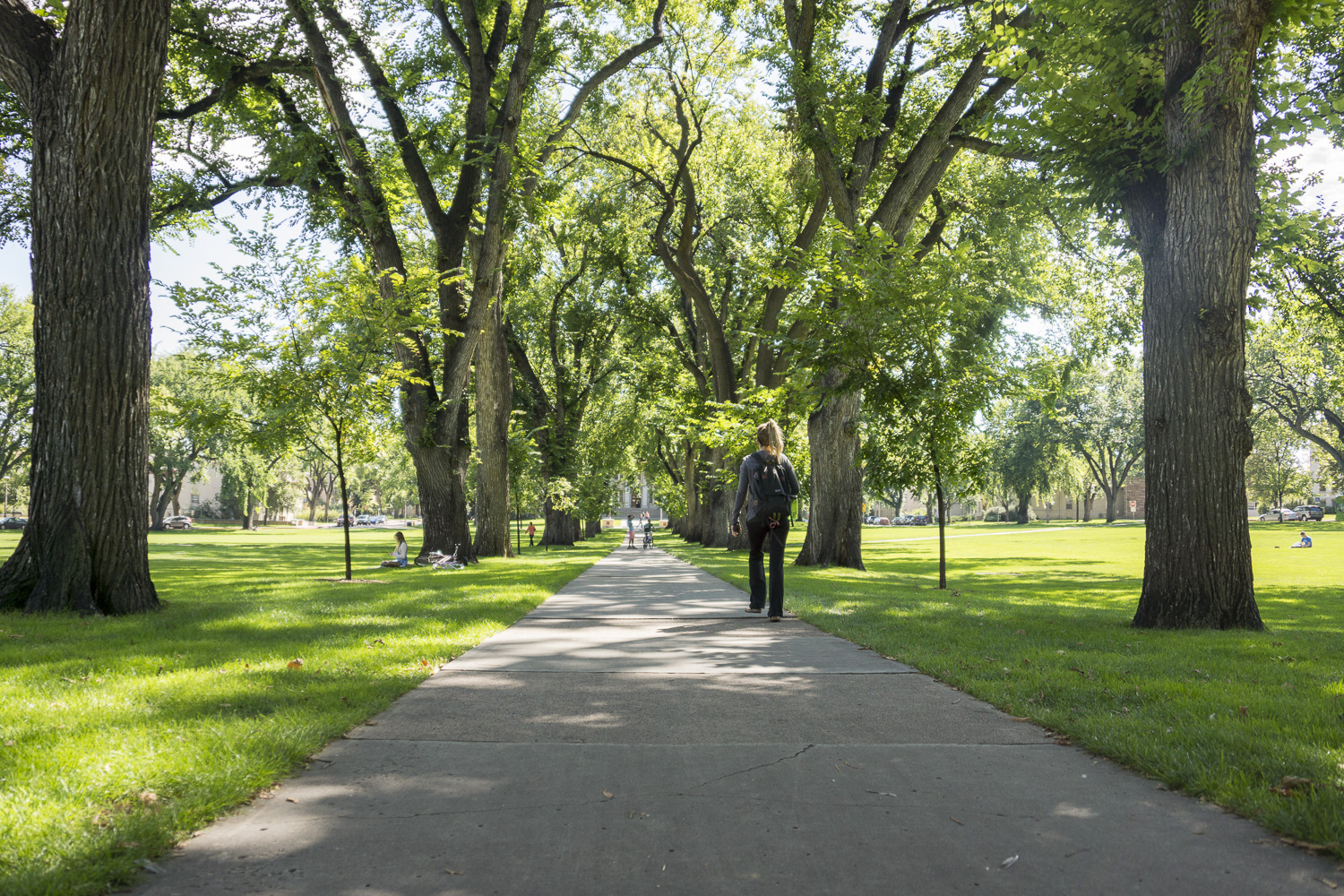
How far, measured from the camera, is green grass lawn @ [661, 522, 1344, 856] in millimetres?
3350

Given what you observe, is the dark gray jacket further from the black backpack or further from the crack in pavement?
the crack in pavement

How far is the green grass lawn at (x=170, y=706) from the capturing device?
2.68 m

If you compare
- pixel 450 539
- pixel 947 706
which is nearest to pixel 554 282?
pixel 450 539

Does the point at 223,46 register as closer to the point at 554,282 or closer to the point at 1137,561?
the point at 554,282

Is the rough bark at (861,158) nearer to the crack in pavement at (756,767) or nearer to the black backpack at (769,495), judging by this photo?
the black backpack at (769,495)

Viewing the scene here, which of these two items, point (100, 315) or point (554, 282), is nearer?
point (100, 315)

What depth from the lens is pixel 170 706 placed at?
4.32 metres

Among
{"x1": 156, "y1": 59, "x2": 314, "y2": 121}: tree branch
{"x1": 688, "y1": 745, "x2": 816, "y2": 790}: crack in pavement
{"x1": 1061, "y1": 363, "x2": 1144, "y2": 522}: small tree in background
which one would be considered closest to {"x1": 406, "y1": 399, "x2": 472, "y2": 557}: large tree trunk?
{"x1": 156, "y1": 59, "x2": 314, "y2": 121}: tree branch

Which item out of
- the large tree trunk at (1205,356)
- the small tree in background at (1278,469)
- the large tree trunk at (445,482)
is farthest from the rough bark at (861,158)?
the small tree in background at (1278,469)

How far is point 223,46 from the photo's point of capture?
13.6 meters

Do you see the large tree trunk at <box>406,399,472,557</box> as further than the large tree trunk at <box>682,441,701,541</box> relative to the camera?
No

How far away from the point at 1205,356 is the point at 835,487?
10.0 metres

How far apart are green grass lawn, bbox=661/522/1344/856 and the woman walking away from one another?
2.21ft

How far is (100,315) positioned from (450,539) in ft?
34.7
